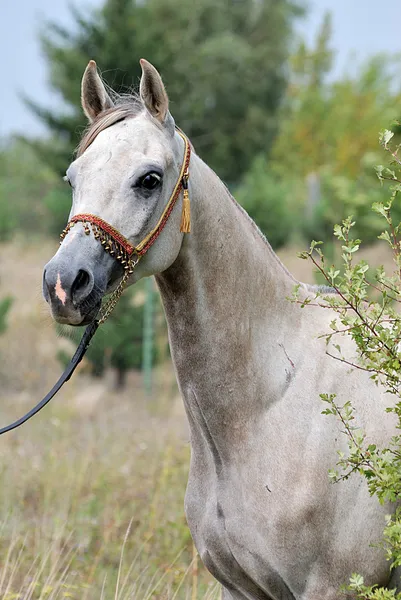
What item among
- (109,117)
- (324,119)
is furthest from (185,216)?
(324,119)

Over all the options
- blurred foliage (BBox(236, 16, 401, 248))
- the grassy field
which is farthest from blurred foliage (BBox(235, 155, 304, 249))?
blurred foliage (BBox(236, 16, 401, 248))

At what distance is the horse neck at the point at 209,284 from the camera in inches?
109

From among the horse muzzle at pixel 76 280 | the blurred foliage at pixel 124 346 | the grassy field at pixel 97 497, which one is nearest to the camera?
the horse muzzle at pixel 76 280

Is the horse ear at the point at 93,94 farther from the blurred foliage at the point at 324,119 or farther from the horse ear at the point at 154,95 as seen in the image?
the blurred foliage at the point at 324,119

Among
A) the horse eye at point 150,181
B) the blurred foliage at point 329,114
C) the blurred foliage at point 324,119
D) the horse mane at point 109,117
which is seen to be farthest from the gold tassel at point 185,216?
the blurred foliage at point 329,114

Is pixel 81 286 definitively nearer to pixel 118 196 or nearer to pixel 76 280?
pixel 76 280

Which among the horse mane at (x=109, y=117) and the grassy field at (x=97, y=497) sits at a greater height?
the horse mane at (x=109, y=117)

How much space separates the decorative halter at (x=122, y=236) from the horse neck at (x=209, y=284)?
0.22ft

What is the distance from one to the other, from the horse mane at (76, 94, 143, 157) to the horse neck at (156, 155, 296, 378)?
274 millimetres

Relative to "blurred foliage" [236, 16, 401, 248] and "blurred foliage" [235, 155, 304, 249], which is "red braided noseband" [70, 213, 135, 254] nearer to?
"blurred foliage" [235, 155, 304, 249]

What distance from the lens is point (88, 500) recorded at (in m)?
5.39

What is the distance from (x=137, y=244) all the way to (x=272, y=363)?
0.67 m

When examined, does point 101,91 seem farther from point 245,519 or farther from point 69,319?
point 245,519

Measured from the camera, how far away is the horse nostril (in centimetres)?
239
